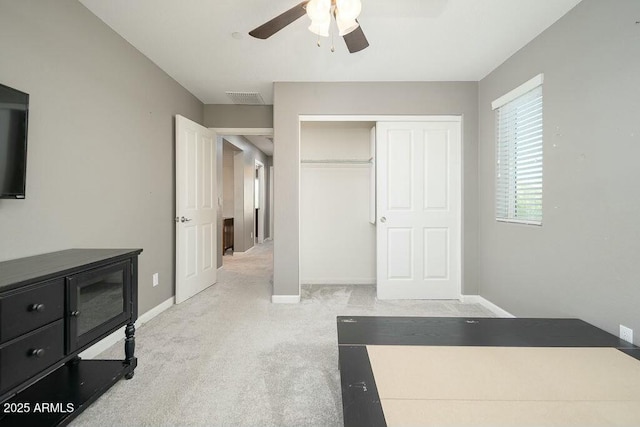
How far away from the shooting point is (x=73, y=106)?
2.09 m

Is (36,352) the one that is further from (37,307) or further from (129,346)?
(129,346)

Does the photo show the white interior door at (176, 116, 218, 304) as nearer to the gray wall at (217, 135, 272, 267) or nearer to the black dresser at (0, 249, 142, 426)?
the black dresser at (0, 249, 142, 426)

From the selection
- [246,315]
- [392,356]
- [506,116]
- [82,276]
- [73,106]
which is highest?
[506,116]

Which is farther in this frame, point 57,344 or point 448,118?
point 448,118

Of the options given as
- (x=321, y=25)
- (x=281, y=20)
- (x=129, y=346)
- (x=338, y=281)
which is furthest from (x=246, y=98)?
(x=129, y=346)

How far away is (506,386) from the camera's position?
4.30 ft

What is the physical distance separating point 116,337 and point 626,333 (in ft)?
11.4

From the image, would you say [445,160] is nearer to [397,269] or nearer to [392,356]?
[397,269]

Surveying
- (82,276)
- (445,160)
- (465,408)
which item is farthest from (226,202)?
(465,408)

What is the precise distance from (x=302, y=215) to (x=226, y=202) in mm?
3695

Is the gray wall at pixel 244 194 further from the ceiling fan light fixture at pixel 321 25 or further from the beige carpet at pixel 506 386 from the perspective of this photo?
the beige carpet at pixel 506 386

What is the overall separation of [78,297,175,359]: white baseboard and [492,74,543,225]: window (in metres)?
3.42

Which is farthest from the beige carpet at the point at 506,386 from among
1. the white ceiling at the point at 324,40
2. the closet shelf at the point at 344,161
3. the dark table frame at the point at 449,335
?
the closet shelf at the point at 344,161

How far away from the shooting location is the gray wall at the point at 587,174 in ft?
5.91
